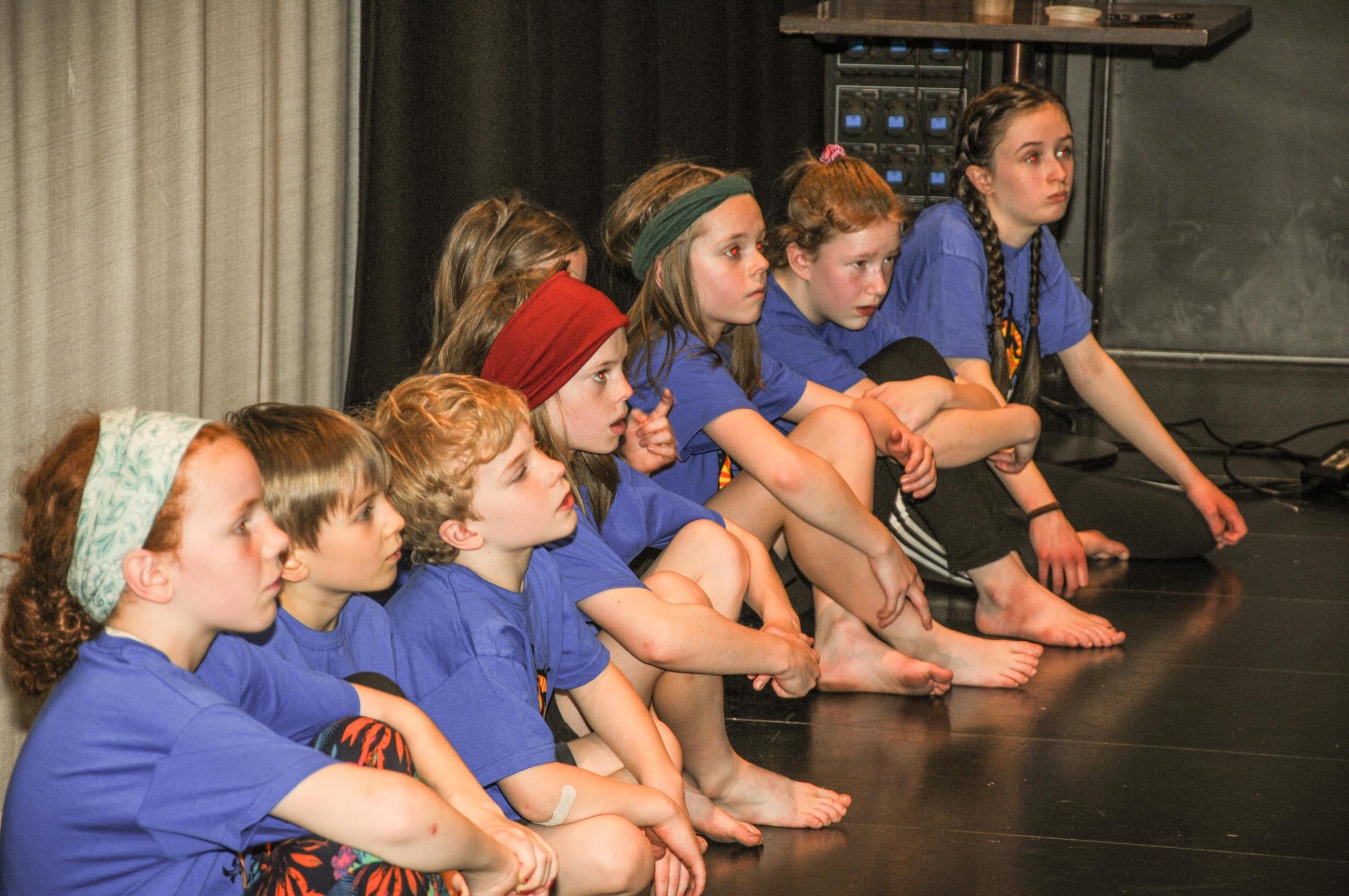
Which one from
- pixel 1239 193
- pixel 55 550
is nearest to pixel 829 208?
pixel 55 550

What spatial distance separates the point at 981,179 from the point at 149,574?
176cm

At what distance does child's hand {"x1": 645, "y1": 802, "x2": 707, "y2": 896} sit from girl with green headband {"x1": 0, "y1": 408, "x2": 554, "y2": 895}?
302 mm

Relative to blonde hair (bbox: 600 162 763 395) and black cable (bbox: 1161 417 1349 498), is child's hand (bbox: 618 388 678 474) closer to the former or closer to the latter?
blonde hair (bbox: 600 162 763 395)

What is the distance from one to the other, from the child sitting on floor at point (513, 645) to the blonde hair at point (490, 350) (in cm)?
13

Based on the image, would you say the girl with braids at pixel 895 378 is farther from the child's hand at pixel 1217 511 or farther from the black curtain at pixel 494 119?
the black curtain at pixel 494 119

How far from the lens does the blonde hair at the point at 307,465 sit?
119cm

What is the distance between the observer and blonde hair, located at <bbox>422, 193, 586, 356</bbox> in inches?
71.0

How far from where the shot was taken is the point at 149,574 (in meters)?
0.98

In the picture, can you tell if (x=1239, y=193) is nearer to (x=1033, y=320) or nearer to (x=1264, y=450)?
(x=1264, y=450)

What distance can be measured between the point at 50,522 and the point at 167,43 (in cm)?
99

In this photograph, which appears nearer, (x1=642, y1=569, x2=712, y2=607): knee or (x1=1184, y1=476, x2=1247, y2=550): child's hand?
(x1=642, y1=569, x2=712, y2=607): knee

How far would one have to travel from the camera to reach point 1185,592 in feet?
7.87

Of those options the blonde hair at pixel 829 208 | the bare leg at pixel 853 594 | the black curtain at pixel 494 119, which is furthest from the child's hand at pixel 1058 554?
the black curtain at pixel 494 119

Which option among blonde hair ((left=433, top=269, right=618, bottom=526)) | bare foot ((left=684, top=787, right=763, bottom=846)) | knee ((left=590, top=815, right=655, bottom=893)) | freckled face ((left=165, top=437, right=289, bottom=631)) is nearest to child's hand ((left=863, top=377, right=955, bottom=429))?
blonde hair ((left=433, top=269, right=618, bottom=526))
